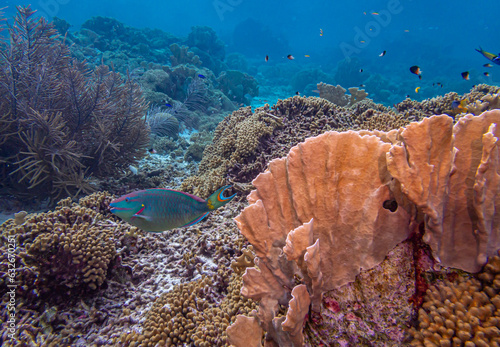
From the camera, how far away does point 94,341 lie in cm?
246

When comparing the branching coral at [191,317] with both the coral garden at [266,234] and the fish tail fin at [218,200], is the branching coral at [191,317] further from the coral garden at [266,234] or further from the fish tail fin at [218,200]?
the fish tail fin at [218,200]

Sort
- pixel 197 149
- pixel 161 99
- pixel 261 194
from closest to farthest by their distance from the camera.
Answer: pixel 261 194
pixel 197 149
pixel 161 99

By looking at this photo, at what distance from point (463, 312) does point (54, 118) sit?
6.47 m

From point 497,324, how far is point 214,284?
259 centimetres

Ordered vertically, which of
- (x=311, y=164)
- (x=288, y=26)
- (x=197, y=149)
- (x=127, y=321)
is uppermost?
(x=288, y=26)

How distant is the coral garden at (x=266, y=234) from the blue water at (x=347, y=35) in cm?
922

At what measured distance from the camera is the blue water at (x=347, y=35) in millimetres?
30891

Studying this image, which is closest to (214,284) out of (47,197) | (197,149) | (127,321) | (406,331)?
(127,321)

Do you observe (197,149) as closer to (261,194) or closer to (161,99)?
(161,99)

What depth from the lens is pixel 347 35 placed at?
271 ft

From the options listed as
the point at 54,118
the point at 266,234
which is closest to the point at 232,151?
the point at 54,118

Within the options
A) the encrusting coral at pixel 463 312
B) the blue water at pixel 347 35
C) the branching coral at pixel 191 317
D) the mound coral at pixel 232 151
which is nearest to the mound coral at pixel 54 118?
the mound coral at pixel 232 151

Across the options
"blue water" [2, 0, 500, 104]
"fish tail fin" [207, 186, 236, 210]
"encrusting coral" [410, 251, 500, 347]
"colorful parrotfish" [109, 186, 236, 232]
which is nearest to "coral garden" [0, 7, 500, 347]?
"encrusting coral" [410, 251, 500, 347]

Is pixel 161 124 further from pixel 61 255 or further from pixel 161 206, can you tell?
pixel 161 206
